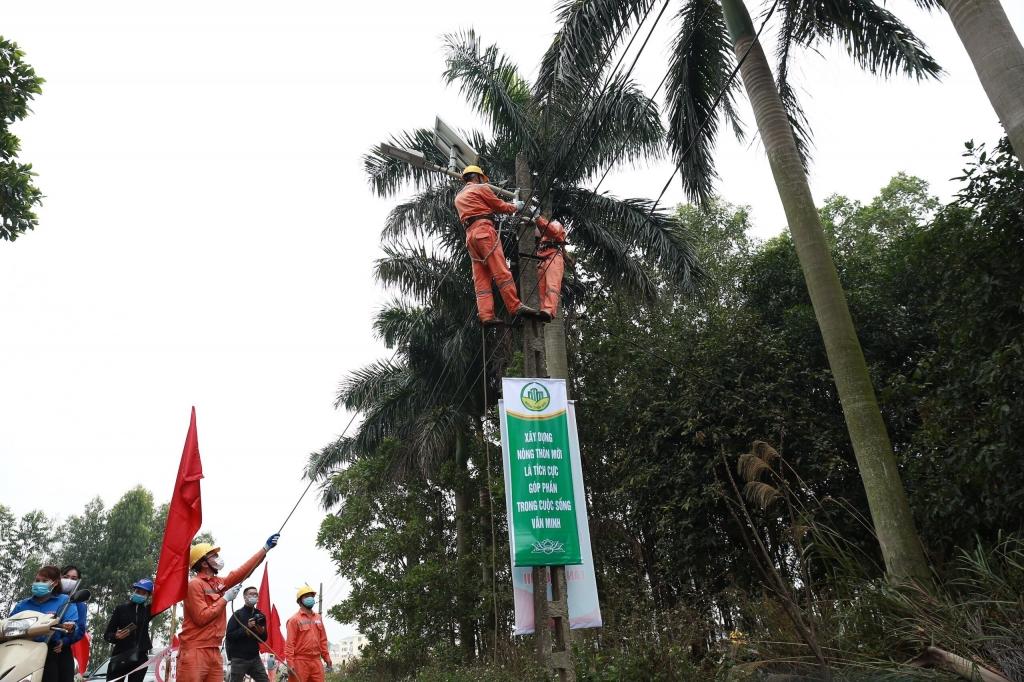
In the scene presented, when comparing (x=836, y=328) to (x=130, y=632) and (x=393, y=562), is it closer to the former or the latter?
(x=130, y=632)

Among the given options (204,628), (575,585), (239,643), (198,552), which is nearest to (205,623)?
(204,628)

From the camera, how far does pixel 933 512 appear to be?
8.09 meters

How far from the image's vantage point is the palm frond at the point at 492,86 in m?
14.6

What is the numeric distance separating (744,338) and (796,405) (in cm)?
153

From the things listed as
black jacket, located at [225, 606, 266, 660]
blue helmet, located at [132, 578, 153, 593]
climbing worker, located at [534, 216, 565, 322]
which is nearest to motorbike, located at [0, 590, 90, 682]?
blue helmet, located at [132, 578, 153, 593]

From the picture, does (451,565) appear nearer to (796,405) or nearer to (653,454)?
(653,454)

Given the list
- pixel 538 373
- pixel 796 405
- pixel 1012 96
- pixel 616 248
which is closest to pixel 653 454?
pixel 796 405

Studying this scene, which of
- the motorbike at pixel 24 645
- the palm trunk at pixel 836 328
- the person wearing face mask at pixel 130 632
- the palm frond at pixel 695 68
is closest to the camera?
the motorbike at pixel 24 645

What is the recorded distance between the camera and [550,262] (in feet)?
25.9

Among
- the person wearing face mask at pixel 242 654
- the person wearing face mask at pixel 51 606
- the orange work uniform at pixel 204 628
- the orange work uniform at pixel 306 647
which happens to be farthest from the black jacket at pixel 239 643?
the orange work uniform at pixel 204 628

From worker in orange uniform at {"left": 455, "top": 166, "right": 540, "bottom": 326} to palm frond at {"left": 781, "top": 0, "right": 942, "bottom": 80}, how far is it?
5401 millimetres

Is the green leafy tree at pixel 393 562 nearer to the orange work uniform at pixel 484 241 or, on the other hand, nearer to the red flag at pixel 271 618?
the red flag at pixel 271 618

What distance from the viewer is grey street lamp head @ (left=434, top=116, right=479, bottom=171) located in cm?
928

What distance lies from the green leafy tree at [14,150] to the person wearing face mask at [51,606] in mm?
4794
